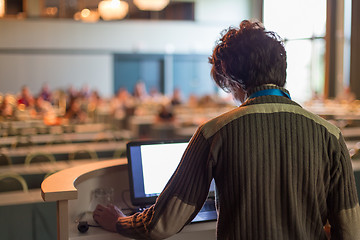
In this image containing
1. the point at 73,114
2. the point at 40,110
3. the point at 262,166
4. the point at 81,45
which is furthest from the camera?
the point at 81,45

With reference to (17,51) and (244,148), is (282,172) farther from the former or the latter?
(17,51)

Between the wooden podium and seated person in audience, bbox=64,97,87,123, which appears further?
seated person in audience, bbox=64,97,87,123

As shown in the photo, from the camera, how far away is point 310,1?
15594 mm

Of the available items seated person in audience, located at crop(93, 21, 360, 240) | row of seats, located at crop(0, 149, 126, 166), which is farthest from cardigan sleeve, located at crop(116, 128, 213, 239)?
row of seats, located at crop(0, 149, 126, 166)

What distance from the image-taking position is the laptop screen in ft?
7.33

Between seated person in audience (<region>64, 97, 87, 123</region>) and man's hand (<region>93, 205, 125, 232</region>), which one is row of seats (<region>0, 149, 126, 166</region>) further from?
seated person in audience (<region>64, 97, 87, 123</region>)

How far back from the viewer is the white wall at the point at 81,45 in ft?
61.0

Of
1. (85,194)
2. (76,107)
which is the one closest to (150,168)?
(85,194)

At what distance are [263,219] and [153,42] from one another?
19.2 metres

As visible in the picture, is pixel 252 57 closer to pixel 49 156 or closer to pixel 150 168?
pixel 150 168

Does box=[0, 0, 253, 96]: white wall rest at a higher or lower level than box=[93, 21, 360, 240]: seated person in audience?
higher

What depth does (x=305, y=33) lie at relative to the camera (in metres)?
15.8

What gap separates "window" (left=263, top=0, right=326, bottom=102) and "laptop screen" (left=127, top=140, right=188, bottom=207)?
13.5 meters

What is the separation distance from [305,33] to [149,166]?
1450cm
